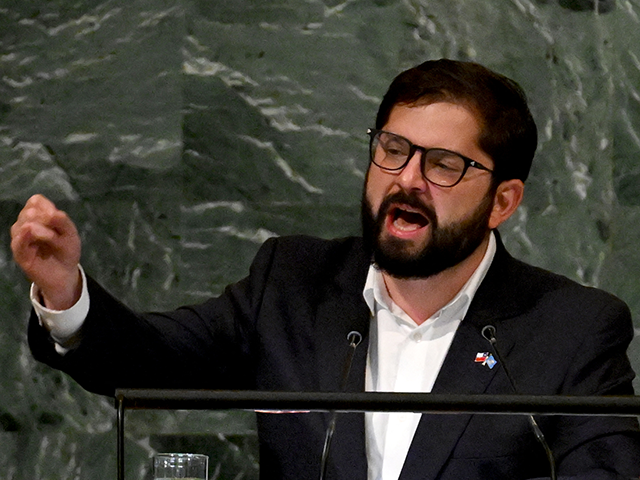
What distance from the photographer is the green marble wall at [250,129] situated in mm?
2852

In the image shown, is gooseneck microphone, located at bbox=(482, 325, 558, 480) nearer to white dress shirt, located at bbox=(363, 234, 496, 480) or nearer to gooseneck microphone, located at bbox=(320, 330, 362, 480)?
white dress shirt, located at bbox=(363, 234, 496, 480)

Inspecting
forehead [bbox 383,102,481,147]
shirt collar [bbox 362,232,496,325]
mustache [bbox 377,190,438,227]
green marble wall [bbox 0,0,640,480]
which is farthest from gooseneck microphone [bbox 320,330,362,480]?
green marble wall [bbox 0,0,640,480]

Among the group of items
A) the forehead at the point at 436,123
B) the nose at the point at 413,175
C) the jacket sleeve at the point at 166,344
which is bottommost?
the jacket sleeve at the point at 166,344

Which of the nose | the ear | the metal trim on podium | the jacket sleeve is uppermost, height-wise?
the metal trim on podium

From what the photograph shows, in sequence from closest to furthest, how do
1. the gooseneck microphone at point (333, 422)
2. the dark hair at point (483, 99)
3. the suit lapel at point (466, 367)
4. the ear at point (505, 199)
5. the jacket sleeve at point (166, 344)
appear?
1. the gooseneck microphone at point (333, 422)
2. the jacket sleeve at point (166, 344)
3. the suit lapel at point (466, 367)
4. the dark hair at point (483, 99)
5. the ear at point (505, 199)

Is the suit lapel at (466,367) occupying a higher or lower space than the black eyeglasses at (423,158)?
lower

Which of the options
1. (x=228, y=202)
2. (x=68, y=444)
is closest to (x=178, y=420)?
(x=68, y=444)

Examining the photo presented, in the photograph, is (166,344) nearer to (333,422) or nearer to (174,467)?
(174,467)

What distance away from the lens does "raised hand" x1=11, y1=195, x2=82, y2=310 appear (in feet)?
4.72

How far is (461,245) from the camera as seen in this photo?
2.15 m

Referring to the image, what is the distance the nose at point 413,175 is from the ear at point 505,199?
308mm

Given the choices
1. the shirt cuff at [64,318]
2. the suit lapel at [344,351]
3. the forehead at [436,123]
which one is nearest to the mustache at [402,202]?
the forehead at [436,123]

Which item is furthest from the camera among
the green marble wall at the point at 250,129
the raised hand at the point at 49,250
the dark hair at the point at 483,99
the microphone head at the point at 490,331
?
the green marble wall at the point at 250,129

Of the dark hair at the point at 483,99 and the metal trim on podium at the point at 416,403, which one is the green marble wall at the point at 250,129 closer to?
the dark hair at the point at 483,99
